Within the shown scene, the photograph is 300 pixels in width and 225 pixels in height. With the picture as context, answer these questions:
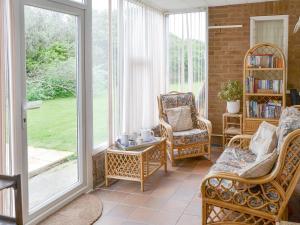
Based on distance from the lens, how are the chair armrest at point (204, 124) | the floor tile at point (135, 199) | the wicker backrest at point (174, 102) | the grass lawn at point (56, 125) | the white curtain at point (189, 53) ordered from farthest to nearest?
the white curtain at point (189, 53) < the wicker backrest at point (174, 102) < the chair armrest at point (204, 124) < the floor tile at point (135, 199) < the grass lawn at point (56, 125)

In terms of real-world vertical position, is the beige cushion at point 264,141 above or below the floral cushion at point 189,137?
above

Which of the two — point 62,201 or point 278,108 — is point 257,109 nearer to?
point 278,108

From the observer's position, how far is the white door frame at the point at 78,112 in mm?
2836

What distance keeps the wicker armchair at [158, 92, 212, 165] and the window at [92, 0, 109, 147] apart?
106 cm

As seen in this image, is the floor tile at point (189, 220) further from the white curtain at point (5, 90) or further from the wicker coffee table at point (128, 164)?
the white curtain at point (5, 90)

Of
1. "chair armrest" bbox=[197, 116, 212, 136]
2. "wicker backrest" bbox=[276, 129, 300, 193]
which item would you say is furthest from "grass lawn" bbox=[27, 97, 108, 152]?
"wicker backrest" bbox=[276, 129, 300, 193]

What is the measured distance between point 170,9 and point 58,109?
3.44 meters

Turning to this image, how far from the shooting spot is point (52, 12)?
3.32 metres

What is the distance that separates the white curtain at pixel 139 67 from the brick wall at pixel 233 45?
36.7 inches

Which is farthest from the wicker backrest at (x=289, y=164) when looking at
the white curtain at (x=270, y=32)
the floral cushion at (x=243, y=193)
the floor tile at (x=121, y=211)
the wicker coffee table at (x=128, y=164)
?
the white curtain at (x=270, y=32)

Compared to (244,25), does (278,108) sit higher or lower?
lower

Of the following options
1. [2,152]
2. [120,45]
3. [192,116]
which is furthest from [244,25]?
[2,152]

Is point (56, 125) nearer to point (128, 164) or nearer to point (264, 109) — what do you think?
point (128, 164)

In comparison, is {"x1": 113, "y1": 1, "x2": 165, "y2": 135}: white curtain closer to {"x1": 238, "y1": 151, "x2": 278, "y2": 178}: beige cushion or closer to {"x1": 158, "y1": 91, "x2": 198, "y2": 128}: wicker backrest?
{"x1": 158, "y1": 91, "x2": 198, "y2": 128}: wicker backrest
